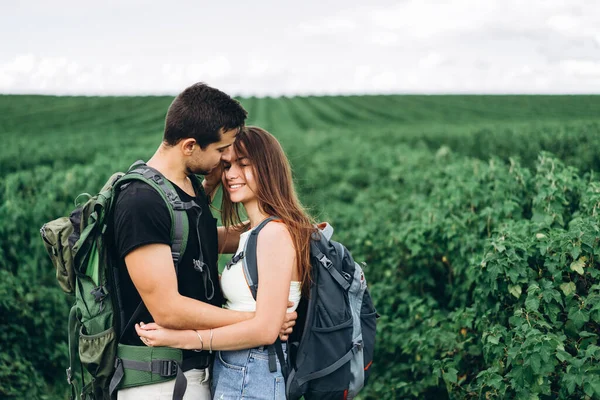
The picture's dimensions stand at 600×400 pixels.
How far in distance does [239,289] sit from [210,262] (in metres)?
0.19

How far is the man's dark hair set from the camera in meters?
2.50

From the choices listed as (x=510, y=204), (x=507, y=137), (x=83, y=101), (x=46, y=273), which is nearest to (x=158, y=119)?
(x=83, y=101)

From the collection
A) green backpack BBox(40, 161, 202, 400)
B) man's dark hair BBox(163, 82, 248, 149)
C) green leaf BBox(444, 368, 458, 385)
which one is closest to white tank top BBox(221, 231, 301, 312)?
green backpack BBox(40, 161, 202, 400)

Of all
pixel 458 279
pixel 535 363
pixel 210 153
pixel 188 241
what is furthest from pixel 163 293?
pixel 458 279

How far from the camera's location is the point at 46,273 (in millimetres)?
6613

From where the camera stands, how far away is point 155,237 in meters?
2.25

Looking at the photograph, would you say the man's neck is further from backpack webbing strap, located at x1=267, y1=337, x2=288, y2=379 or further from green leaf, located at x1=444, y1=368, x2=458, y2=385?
green leaf, located at x1=444, y1=368, x2=458, y2=385

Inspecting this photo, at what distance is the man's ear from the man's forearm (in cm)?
61

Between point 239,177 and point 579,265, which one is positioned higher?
point 239,177

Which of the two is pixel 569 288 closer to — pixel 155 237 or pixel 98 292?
pixel 155 237

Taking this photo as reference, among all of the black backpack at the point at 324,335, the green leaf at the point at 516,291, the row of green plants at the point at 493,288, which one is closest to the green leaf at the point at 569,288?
the row of green plants at the point at 493,288

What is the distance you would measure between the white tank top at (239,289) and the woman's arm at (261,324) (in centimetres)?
11

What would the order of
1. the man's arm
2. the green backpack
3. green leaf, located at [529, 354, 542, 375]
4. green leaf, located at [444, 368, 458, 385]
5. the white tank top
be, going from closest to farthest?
the man's arm < the green backpack < the white tank top < green leaf, located at [529, 354, 542, 375] < green leaf, located at [444, 368, 458, 385]

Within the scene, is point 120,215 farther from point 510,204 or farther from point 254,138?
point 510,204
